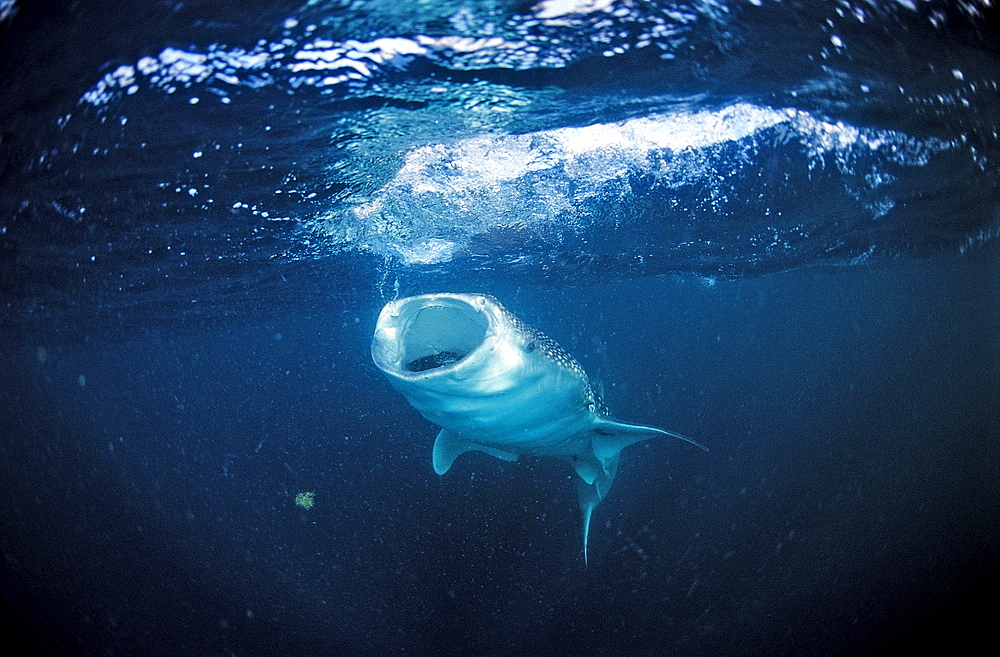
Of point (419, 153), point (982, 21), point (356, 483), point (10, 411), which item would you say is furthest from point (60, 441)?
point (982, 21)

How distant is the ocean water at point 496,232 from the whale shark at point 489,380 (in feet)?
7.85

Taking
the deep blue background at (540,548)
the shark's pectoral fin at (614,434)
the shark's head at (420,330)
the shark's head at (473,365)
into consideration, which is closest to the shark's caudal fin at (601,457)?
the shark's pectoral fin at (614,434)

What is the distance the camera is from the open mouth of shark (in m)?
3.97

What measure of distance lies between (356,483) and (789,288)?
130 ft

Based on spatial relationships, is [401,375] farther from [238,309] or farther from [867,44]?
[238,309]

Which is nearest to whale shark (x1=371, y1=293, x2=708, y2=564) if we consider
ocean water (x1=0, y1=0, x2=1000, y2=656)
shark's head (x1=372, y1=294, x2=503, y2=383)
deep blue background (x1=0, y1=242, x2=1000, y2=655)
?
shark's head (x1=372, y1=294, x2=503, y2=383)

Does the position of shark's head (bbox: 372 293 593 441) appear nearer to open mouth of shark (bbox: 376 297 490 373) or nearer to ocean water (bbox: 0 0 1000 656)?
open mouth of shark (bbox: 376 297 490 373)

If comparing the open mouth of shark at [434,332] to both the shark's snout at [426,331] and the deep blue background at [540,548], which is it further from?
the deep blue background at [540,548]

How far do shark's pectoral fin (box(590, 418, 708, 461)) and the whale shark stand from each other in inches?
0.5

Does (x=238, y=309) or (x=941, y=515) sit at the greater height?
(x=238, y=309)

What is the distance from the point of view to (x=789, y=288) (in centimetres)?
3531

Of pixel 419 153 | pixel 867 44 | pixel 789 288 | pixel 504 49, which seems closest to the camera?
pixel 504 49

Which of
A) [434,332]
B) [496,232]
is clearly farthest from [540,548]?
[434,332]

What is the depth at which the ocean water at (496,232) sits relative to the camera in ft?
16.2
